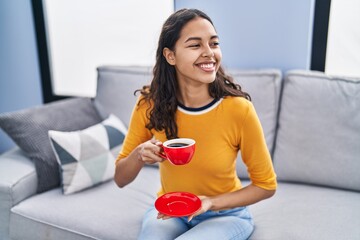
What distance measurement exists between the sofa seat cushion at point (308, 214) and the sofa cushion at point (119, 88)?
3.03ft

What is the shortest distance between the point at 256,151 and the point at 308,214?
0.44m

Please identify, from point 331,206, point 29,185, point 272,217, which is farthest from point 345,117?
point 29,185

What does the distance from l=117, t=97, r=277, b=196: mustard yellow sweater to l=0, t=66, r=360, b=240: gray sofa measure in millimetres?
251

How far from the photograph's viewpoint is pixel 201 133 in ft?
4.08

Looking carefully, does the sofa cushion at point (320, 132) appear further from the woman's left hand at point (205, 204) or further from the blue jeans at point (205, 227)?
the woman's left hand at point (205, 204)

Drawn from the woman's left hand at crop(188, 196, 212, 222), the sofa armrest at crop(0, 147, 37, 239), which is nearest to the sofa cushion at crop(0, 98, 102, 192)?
the sofa armrest at crop(0, 147, 37, 239)

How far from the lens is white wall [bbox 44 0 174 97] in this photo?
2.26 m

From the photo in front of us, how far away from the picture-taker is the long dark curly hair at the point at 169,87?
47.4 inches

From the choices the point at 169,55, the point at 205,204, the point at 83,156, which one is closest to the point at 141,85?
the point at 83,156

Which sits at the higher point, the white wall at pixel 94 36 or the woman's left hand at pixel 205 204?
the white wall at pixel 94 36

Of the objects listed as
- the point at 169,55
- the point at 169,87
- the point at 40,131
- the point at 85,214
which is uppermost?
the point at 169,55

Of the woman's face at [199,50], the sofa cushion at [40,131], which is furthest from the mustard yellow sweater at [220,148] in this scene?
the sofa cushion at [40,131]

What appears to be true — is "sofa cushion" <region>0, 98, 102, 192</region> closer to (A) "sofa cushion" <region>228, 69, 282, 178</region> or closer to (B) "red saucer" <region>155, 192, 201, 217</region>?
(B) "red saucer" <region>155, 192, 201, 217</region>

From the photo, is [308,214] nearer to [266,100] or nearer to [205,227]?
[205,227]
